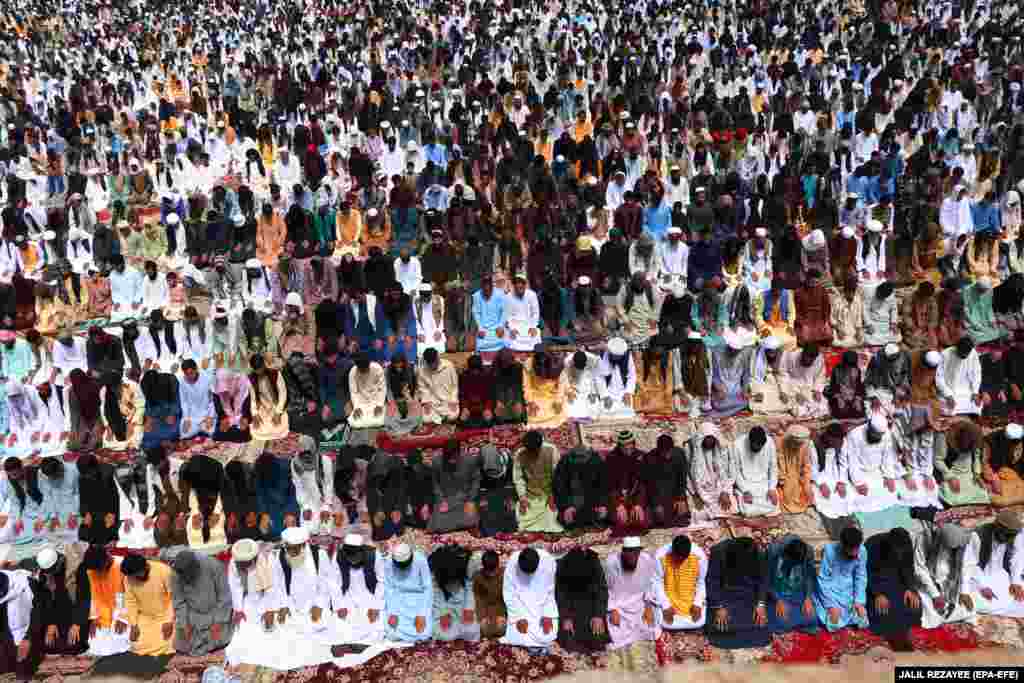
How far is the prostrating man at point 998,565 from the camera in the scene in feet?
17.7

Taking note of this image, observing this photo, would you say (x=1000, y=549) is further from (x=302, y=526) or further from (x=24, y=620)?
(x=24, y=620)

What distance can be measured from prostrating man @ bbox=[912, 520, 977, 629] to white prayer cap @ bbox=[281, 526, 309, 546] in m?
4.25

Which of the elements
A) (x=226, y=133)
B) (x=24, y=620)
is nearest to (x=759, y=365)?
(x=24, y=620)

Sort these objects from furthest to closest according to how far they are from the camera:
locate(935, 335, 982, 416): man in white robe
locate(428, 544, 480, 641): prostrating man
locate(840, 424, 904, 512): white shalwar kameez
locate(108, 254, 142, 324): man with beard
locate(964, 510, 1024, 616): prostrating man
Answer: locate(108, 254, 142, 324): man with beard, locate(935, 335, 982, 416): man in white robe, locate(840, 424, 904, 512): white shalwar kameez, locate(428, 544, 480, 641): prostrating man, locate(964, 510, 1024, 616): prostrating man

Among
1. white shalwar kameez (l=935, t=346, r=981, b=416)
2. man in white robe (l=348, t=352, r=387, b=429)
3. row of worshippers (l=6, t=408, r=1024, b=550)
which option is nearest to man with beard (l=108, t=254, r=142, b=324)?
row of worshippers (l=6, t=408, r=1024, b=550)

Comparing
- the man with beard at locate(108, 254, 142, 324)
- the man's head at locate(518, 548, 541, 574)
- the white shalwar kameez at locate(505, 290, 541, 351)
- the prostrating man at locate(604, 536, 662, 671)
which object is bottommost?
the prostrating man at locate(604, 536, 662, 671)

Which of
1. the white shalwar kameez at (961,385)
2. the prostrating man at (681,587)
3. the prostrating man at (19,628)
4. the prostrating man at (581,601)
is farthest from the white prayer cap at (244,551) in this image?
the white shalwar kameez at (961,385)

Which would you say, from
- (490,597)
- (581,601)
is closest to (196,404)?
(490,597)

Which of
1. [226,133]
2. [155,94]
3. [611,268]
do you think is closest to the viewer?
[611,268]

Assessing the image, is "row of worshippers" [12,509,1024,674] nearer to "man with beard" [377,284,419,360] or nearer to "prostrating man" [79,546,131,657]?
"prostrating man" [79,546,131,657]

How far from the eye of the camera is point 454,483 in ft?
21.2

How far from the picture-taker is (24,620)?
5.48 metres

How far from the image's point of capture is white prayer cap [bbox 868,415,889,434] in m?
6.31

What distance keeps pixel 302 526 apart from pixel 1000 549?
5036 millimetres
